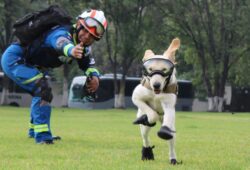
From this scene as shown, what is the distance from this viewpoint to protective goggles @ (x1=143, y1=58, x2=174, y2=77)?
24.9 feet

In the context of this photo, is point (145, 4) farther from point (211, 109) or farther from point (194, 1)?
point (211, 109)

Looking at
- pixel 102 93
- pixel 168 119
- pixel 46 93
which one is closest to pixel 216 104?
pixel 102 93

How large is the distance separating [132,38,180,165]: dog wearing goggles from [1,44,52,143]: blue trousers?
299cm

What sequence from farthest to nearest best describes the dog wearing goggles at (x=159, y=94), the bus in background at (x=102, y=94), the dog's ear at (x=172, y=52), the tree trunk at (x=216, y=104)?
the bus in background at (x=102, y=94) → the tree trunk at (x=216, y=104) → the dog's ear at (x=172, y=52) → the dog wearing goggles at (x=159, y=94)

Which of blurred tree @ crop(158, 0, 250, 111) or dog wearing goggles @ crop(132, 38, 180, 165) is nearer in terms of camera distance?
dog wearing goggles @ crop(132, 38, 180, 165)

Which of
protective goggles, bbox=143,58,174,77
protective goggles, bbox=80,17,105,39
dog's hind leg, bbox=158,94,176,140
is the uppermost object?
protective goggles, bbox=80,17,105,39

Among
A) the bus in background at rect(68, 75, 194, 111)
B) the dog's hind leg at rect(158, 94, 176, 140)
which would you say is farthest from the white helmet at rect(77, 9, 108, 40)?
the bus in background at rect(68, 75, 194, 111)

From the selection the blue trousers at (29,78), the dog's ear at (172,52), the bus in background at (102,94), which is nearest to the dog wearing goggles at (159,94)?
the dog's ear at (172,52)

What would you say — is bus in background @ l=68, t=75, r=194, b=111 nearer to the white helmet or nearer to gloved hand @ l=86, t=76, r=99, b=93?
gloved hand @ l=86, t=76, r=99, b=93

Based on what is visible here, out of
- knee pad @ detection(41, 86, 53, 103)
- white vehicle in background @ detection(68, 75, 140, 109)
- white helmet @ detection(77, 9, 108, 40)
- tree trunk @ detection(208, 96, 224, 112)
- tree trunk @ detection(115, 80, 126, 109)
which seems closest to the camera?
white helmet @ detection(77, 9, 108, 40)

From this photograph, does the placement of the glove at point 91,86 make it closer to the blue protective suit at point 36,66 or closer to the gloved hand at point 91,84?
the gloved hand at point 91,84

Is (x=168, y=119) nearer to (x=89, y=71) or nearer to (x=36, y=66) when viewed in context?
(x=89, y=71)

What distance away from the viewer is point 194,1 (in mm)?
48688

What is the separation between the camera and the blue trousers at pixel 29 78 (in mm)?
10484
